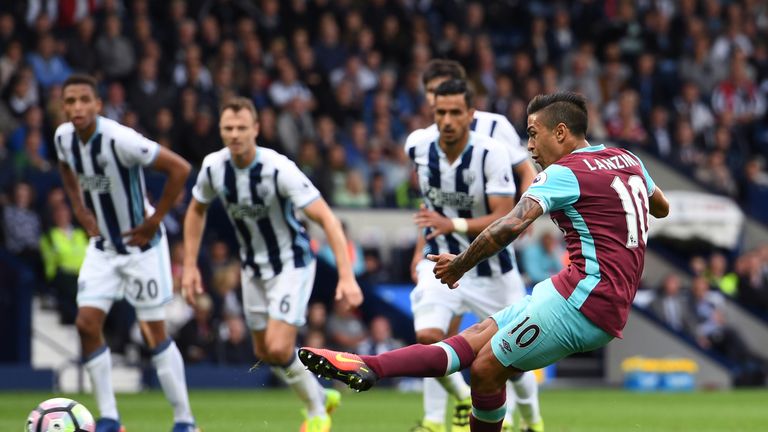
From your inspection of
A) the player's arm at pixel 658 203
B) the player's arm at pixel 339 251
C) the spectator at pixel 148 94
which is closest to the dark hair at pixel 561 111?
the player's arm at pixel 658 203

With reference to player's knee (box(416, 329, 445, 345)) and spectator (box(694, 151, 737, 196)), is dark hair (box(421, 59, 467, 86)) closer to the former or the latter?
player's knee (box(416, 329, 445, 345))

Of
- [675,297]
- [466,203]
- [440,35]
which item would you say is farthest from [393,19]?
[466,203]

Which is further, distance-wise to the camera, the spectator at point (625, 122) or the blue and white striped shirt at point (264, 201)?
the spectator at point (625, 122)

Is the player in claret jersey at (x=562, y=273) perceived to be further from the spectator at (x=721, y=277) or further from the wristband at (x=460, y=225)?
the spectator at (x=721, y=277)

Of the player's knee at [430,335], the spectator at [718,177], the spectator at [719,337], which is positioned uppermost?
the player's knee at [430,335]

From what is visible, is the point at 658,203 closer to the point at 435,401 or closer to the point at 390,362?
the point at 390,362

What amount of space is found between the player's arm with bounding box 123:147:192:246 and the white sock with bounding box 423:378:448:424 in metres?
2.30

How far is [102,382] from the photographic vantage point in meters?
10.0

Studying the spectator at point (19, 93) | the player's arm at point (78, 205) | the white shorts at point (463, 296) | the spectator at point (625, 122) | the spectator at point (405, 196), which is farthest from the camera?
the spectator at point (625, 122)

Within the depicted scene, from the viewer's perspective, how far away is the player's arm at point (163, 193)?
10250 mm

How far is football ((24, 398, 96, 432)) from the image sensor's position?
812 cm

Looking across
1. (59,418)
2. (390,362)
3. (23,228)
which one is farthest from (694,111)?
(390,362)

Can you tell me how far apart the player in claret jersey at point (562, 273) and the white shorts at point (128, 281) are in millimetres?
3433

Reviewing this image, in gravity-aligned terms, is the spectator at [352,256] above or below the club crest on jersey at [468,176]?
below
